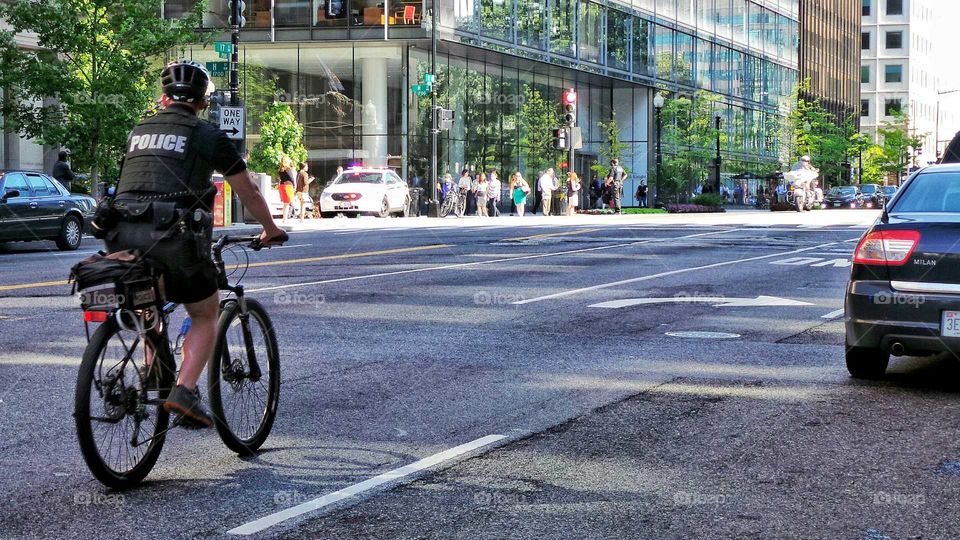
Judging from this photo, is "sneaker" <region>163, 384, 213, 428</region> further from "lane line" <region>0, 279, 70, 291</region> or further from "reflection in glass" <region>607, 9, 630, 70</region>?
"reflection in glass" <region>607, 9, 630, 70</region>

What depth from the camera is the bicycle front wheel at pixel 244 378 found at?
6.36 metres

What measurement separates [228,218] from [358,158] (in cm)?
1841

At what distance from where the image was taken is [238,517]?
5.38 meters

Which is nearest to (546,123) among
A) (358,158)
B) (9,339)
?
(358,158)

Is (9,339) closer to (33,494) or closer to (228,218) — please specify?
(33,494)

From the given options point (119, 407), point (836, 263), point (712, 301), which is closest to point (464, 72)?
point (836, 263)

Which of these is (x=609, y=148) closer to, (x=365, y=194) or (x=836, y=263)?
(x=365, y=194)

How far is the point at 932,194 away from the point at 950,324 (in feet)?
4.18

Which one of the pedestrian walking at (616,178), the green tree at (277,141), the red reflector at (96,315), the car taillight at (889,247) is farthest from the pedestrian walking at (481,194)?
the red reflector at (96,315)

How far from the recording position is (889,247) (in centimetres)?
883

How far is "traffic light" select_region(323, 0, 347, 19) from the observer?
52500mm

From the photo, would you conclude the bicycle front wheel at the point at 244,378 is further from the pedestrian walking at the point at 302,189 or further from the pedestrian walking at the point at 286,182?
the pedestrian walking at the point at 302,189

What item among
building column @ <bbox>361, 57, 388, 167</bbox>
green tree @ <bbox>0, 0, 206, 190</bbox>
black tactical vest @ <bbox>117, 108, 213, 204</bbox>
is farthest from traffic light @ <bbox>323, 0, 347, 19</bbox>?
black tactical vest @ <bbox>117, 108, 213, 204</bbox>

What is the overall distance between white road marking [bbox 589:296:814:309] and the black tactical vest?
874cm
